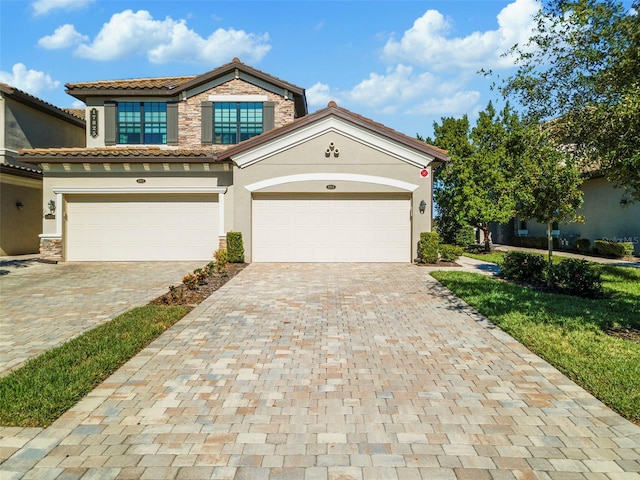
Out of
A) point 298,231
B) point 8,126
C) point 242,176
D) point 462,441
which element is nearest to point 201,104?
point 242,176

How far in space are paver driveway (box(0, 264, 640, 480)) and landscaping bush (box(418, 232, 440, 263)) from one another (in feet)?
28.0

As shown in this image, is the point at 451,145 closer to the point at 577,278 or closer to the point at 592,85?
the point at 577,278

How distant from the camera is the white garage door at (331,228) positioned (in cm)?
1656

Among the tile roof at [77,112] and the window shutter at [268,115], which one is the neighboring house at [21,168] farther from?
the window shutter at [268,115]

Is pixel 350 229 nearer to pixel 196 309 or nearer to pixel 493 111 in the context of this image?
pixel 196 309

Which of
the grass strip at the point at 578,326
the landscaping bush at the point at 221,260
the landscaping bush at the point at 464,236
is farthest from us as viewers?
the landscaping bush at the point at 464,236

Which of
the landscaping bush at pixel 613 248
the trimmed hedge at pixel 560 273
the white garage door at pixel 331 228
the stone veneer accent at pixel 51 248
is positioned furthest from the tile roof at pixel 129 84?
the landscaping bush at pixel 613 248

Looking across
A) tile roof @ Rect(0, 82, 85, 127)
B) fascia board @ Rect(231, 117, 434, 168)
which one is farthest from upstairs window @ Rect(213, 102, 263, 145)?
tile roof @ Rect(0, 82, 85, 127)

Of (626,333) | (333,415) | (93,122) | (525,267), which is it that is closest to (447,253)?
(525,267)

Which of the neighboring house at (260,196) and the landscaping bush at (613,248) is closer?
the neighboring house at (260,196)

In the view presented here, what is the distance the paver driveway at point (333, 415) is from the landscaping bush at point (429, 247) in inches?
336

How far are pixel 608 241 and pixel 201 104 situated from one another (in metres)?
21.2

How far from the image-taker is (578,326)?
750 centimetres

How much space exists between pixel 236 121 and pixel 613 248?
19060 millimetres
